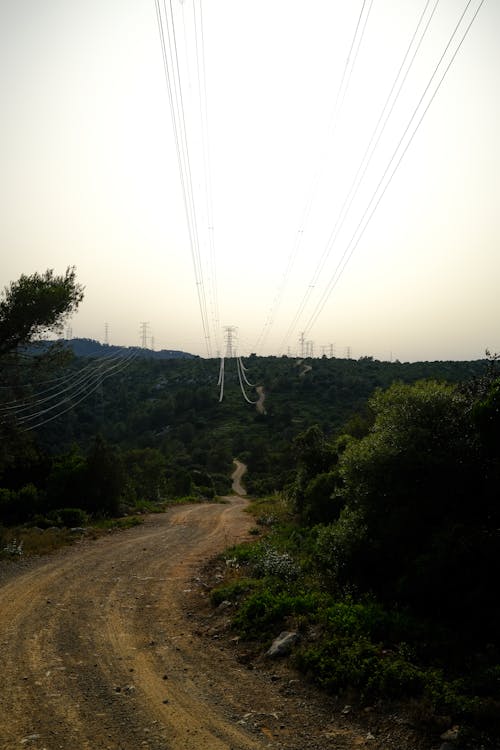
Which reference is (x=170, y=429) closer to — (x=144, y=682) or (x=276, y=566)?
(x=276, y=566)

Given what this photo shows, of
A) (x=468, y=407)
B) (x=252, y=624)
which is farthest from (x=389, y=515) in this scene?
(x=252, y=624)

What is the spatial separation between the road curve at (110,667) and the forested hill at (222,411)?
43.0 meters

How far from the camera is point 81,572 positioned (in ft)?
50.8

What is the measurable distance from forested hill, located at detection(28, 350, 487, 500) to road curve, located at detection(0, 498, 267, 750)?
42985 mm

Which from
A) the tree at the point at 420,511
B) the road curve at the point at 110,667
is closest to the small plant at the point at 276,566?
the tree at the point at 420,511

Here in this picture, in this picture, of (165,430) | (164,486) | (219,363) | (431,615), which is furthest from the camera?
(219,363)

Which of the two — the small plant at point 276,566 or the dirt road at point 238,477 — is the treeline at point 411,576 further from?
the dirt road at point 238,477

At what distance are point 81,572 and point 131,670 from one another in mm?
7576

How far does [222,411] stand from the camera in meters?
96.9

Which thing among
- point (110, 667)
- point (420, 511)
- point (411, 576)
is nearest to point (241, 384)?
point (420, 511)

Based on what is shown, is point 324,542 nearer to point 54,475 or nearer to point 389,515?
point 389,515

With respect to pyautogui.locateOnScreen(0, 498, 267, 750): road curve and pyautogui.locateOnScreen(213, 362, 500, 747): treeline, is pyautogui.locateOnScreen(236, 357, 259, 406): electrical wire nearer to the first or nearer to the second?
pyautogui.locateOnScreen(0, 498, 267, 750): road curve

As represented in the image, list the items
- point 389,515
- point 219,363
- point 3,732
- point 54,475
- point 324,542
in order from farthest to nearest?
point 219,363
point 54,475
point 324,542
point 389,515
point 3,732

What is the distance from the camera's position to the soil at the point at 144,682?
6.70 metres
